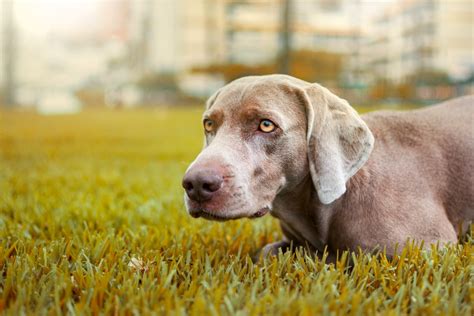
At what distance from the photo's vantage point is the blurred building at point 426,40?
33719 millimetres

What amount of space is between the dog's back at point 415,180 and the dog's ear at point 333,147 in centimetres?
20

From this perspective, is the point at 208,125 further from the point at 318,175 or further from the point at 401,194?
the point at 401,194

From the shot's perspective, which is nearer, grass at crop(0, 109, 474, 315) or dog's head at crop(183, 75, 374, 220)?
grass at crop(0, 109, 474, 315)

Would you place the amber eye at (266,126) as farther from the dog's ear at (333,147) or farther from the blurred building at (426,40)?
the blurred building at (426,40)

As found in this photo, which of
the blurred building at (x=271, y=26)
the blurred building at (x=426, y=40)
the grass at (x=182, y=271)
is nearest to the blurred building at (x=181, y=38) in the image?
the blurred building at (x=271, y=26)

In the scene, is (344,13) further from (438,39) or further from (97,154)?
(97,154)

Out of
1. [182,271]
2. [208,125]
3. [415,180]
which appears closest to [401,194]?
[415,180]

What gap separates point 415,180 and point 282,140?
83 cm

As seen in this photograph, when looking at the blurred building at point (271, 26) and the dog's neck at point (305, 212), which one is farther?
the blurred building at point (271, 26)

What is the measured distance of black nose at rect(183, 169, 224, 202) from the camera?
95.6 inches

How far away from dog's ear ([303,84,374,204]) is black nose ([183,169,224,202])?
59cm

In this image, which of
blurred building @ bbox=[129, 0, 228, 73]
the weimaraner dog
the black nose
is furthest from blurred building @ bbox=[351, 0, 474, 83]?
the black nose

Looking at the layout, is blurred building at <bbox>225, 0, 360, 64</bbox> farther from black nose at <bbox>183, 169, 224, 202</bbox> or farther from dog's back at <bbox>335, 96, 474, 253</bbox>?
black nose at <bbox>183, 169, 224, 202</bbox>

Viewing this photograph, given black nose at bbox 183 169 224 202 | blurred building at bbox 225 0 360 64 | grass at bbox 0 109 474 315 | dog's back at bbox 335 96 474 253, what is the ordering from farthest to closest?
blurred building at bbox 225 0 360 64, dog's back at bbox 335 96 474 253, black nose at bbox 183 169 224 202, grass at bbox 0 109 474 315
